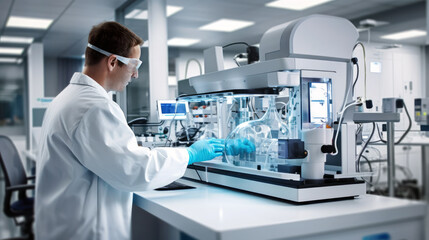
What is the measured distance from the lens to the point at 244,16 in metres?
5.73

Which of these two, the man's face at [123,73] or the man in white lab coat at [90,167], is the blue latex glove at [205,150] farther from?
the man's face at [123,73]

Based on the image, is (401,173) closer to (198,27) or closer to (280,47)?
(280,47)

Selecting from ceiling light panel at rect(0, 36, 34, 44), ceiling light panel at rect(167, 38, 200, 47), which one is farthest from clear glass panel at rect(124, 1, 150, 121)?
ceiling light panel at rect(0, 36, 34, 44)

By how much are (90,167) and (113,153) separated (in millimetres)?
114

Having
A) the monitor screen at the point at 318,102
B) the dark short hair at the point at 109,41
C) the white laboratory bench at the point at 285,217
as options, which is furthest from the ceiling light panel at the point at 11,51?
the monitor screen at the point at 318,102

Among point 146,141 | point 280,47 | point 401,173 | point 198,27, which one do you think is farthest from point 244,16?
point 401,173

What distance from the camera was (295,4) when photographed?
5105mm

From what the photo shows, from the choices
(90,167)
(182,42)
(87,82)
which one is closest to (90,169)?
(90,167)

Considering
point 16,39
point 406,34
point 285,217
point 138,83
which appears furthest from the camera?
point 16,39

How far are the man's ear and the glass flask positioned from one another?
57cm

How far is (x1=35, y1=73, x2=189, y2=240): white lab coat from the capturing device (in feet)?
4.26

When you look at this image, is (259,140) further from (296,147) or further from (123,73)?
(123,73)

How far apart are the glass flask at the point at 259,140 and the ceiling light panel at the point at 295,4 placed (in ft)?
12.2

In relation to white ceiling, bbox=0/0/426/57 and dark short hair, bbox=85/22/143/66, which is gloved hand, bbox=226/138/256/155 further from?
white ceiling, bbox=0/0/426/57
